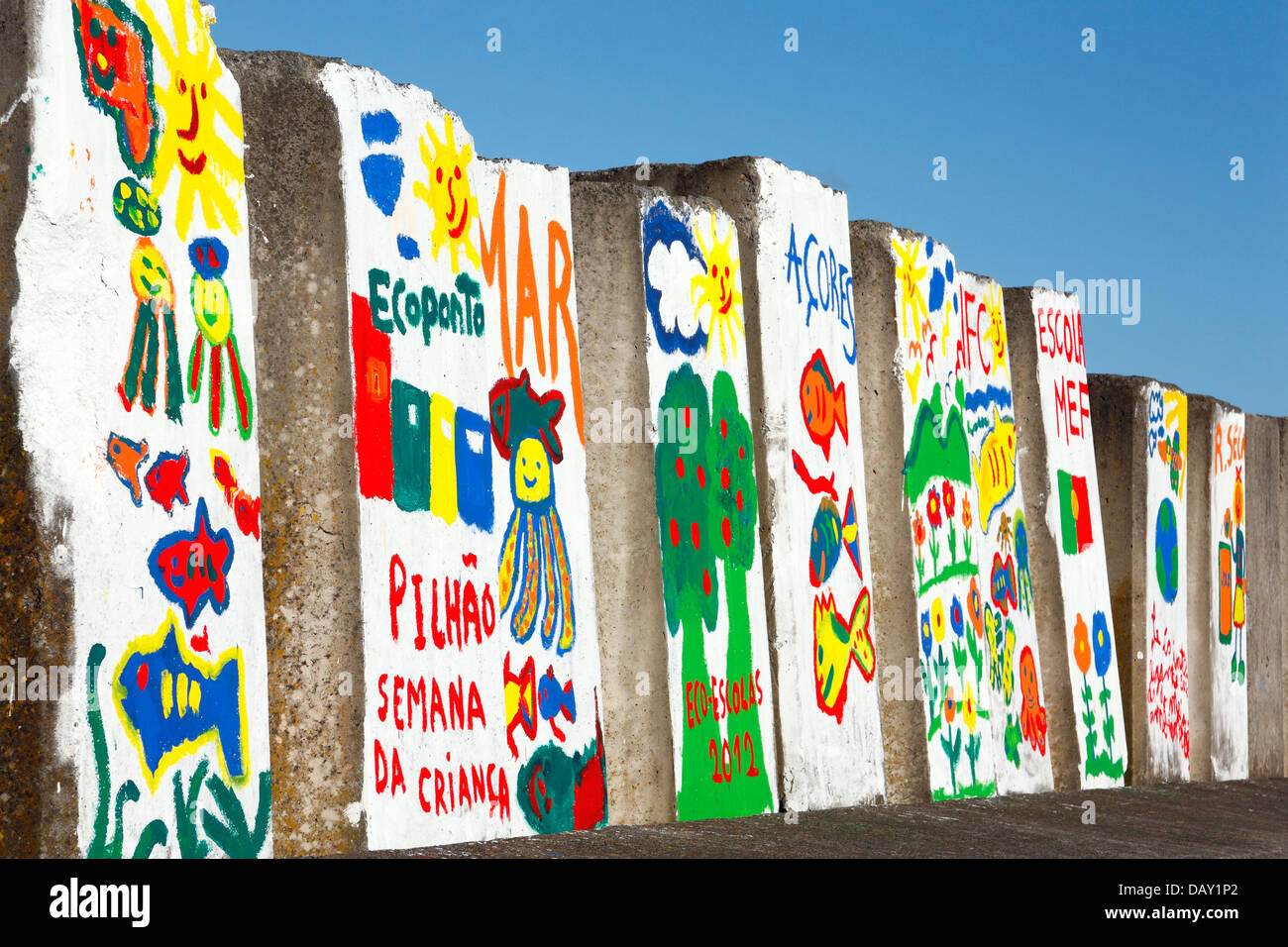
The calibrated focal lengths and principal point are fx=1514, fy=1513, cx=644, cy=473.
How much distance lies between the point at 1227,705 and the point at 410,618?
8.63 m

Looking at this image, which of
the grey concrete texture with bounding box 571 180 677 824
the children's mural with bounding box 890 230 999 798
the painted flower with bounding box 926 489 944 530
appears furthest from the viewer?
the painted flower with bounding box 926 489 944 530

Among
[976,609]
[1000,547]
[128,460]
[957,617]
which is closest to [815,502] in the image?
[957,617]

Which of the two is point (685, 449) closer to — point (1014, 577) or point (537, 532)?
point (537, 532)

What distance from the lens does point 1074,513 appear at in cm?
977

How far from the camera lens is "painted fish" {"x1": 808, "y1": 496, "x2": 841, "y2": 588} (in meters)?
7.18

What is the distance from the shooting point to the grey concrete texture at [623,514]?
242 inches

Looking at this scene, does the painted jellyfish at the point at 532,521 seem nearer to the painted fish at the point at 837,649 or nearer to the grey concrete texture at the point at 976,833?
the grey concrete texture at the point at 976,833

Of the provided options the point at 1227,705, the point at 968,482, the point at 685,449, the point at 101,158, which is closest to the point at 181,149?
the point at 101,158

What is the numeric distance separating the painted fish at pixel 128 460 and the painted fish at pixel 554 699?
6.19 ft

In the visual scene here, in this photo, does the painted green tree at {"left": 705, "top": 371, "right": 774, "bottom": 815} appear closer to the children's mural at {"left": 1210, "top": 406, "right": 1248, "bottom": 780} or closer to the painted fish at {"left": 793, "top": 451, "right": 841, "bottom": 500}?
the painted fish at {"left": 793, "top": 451, "right": 841, "bottom": 500}

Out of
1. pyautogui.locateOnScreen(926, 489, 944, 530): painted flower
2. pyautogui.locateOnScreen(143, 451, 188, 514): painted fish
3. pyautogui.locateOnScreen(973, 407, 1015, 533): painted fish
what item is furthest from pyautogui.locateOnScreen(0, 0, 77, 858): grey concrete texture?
pyautogui.locateOnScreen(973, 407, 1015, 533): painted fish

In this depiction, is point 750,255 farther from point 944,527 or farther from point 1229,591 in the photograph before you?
point 1229,591

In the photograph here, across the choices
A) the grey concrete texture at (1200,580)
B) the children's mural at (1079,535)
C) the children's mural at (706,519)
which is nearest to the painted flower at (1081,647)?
the children's mural at (1079,535)

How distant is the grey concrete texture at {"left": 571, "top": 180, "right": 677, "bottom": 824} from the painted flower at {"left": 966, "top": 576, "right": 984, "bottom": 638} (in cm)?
291
